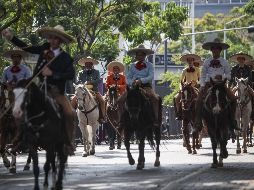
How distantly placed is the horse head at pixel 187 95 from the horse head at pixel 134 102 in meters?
7.95

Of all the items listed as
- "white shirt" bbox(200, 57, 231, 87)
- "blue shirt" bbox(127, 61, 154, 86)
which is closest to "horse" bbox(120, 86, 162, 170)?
"blue shirt" bbox(127, 61, 154, 86)

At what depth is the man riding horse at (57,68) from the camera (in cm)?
1655

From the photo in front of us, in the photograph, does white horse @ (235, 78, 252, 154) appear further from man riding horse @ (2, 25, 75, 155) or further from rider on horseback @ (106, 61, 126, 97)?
man riding horse @ (2, 25, 75, 155)

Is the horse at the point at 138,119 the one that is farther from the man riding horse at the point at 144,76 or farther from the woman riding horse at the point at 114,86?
the woman riding horse at the point at 114,86

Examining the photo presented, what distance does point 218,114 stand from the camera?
73.1 feet

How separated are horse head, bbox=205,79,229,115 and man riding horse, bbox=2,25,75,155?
18.5ft

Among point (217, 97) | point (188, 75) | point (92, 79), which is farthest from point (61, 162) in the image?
point (188, 75)

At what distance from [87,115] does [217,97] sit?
8.20 m

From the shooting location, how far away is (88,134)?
29.7 meters

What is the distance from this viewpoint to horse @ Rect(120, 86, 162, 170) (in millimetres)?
21859

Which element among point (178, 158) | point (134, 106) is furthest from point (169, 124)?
point (134, 106)

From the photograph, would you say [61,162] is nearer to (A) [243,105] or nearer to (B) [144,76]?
(B) [144,76]

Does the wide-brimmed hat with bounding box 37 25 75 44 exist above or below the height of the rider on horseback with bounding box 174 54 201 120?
below

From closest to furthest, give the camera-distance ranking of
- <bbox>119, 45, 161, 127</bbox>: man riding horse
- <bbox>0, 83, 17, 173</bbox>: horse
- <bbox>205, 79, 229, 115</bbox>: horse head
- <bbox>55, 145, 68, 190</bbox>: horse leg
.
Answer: <bbox>55, 145, 68, 190</bbox>: horse leg < <bbox>205, 79, 229, 115</bbox>: horse head < <bbox>0, 83, 17, 173</bbox>: horse < <bbox>119, 45, 161, 127</bbox>: man riding horse
